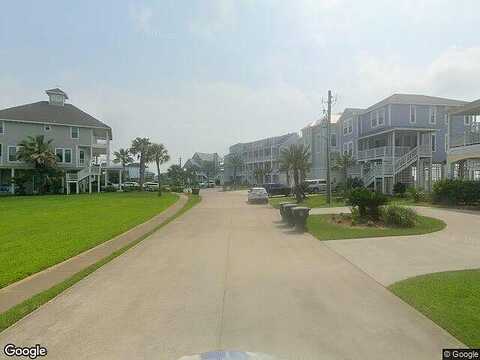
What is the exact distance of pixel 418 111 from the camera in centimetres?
4266

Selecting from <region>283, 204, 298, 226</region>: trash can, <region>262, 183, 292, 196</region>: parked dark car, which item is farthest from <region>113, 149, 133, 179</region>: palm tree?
<region>283, 204, 298, 226</region>: trash can

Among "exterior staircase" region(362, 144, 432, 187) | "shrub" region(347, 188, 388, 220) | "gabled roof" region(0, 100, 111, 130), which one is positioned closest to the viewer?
"shrub" region(347, 188, 388, 220)

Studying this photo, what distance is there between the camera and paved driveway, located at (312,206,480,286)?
838cm

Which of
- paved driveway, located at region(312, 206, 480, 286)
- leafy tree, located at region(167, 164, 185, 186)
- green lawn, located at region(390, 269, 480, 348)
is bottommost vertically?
paved driveway, located at region(312, 206, 480, 286)

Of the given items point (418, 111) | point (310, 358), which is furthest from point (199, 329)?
point (418, 111)

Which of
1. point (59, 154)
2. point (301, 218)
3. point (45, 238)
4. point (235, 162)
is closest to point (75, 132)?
point (59, 154)

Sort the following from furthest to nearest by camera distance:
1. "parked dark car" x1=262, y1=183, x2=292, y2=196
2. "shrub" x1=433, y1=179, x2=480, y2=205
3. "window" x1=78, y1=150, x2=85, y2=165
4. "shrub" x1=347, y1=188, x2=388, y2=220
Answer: "window" x1=78, y1=150, x2=85, y2=165, "parked dark car" x1=262, y1=183, x2=292, y2=196, "shrub" x1=433, y1=179, x2=480, y2=205, "shrub" x1=347, y1=188, x2=388, y2=220

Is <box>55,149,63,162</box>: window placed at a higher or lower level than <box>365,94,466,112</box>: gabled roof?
lower

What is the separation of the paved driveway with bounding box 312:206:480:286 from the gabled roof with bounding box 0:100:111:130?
50.3m

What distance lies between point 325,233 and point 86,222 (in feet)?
35.1

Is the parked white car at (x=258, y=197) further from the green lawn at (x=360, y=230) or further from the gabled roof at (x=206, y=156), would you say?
the gabled roof at (x=206, y=156)

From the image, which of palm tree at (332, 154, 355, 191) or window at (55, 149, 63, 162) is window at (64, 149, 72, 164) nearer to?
window at (55, 149, 63, 162)

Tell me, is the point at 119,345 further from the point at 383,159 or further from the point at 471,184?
the point at 383,159

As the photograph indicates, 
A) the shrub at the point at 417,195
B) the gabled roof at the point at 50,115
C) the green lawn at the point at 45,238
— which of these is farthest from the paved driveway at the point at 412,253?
the gabled roof at the point at 50,115
